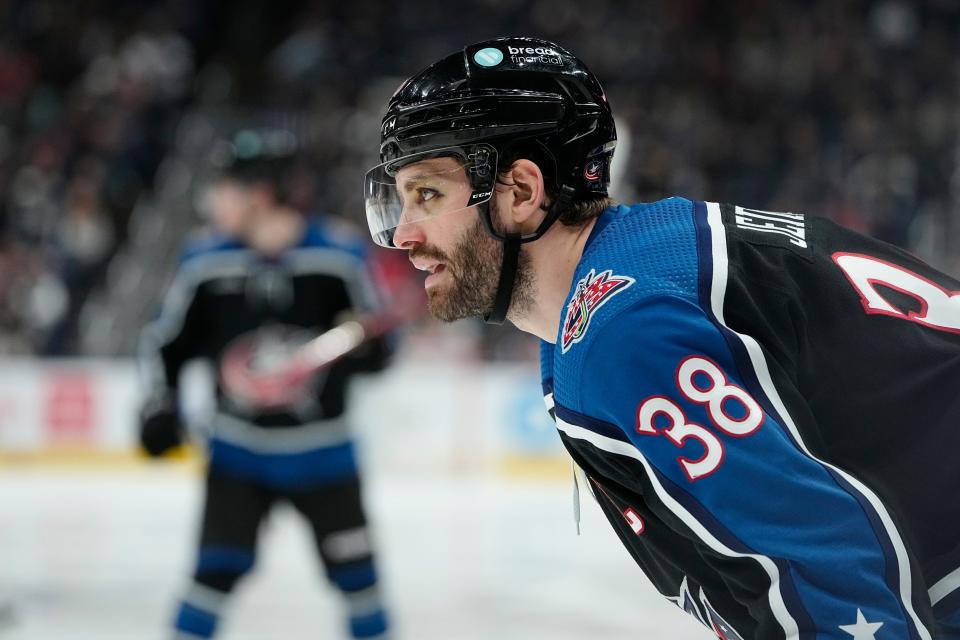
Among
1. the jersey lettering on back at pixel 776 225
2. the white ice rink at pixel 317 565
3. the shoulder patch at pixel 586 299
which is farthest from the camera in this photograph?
→ the white ice rink at pixel 317 565

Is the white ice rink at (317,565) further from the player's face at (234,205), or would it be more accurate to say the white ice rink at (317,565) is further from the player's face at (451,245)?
the player's face at (451,245)

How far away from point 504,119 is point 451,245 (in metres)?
0.18

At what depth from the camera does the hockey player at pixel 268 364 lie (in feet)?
11.3

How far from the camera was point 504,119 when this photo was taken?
144 cm

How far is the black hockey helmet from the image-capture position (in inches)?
56.7

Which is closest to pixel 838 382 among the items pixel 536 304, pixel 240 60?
pixel 536 304

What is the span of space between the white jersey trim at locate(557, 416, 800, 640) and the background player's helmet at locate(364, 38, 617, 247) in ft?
1.11

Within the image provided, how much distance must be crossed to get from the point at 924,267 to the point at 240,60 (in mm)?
10596

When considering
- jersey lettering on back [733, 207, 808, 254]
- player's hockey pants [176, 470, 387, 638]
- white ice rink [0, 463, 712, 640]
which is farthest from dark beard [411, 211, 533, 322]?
white ice rink [0, 463, 712, 640]

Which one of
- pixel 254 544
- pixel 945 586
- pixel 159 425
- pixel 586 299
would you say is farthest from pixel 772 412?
pixel 159 425

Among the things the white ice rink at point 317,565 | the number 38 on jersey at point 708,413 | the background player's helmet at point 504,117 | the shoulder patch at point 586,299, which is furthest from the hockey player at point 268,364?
the number 38 on jersey at point 708,413

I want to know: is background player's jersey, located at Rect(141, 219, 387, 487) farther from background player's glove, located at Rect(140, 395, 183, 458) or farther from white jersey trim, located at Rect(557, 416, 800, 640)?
white jersey trim, located at Rect(557, 416, 800, 640)

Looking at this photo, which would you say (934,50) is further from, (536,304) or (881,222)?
(536,304)

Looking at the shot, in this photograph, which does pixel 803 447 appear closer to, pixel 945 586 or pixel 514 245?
pixel 945 586
